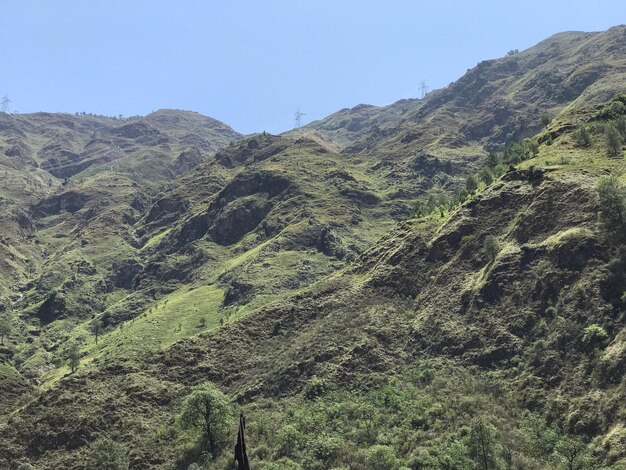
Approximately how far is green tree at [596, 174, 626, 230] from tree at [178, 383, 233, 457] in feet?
229

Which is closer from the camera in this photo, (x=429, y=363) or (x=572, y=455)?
(x=572, y=455)

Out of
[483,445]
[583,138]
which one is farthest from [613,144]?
[483,445]

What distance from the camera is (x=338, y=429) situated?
3150 inches

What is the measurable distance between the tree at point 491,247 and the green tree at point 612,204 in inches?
831

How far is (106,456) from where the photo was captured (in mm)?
78438

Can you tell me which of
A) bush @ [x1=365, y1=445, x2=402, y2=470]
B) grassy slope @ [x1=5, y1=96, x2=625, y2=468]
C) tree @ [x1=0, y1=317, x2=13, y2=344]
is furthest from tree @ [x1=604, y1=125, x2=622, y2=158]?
tree @ [x1=0, y1=317, x2=13, y2=344]

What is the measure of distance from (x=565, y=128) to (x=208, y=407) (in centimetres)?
12139

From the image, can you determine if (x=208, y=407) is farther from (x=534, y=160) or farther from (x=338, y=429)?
A: (x=534, y=160)

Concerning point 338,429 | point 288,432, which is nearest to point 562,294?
point 338,429

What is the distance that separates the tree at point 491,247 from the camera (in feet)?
343

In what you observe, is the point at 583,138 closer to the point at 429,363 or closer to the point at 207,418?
the point at 429,363

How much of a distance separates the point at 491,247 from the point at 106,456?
77.4 m

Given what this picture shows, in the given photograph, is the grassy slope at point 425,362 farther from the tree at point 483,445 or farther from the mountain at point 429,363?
the tree at point 483,445

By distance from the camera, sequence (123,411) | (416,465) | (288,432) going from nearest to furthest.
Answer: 1. (416,465)
2. (288,432)
3. (123,411)
